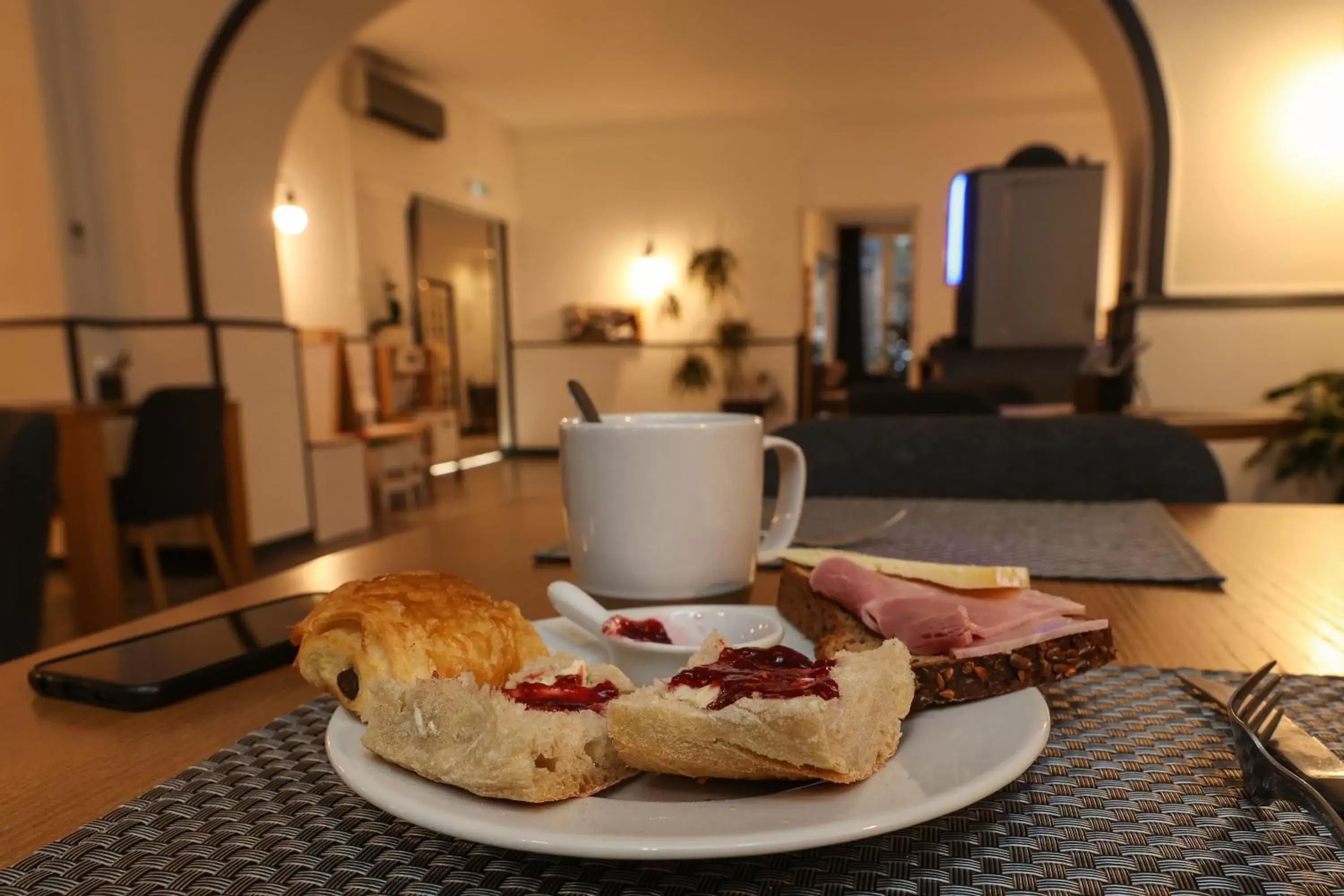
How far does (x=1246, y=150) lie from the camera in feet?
10.0

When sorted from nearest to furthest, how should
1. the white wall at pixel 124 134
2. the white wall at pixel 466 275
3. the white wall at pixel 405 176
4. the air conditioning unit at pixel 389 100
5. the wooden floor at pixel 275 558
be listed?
1. the wooden floor at pixel 275 558
2. the white wall at pixel 124 134
3. the air conditioning unit at pixel 389 100
4. the white wall at pixel 405 176
5. the white wall at pixel 466 275

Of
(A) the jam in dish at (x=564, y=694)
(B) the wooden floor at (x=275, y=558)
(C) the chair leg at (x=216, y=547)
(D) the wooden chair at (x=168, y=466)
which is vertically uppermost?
(A) the jam in dish at (x=564, y=694)

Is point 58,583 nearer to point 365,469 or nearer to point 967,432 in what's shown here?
point 365,469

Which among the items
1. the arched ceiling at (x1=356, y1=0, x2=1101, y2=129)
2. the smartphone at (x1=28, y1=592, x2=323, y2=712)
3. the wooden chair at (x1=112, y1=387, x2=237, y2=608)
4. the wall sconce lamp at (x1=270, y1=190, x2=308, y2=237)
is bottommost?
the wooden chair at (x1=112, y1=387, x2=237, y2=608)

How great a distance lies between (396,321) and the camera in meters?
6.22

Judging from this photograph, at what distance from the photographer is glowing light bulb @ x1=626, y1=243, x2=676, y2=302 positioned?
26.2 feet

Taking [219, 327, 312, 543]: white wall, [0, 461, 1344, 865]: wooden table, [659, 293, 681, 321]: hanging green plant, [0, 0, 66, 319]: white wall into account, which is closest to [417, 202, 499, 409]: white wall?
[659, 293, 681, 321]: hanging green plant

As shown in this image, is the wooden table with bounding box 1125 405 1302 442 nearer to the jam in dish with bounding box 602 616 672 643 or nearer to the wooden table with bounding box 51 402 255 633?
the jam in dish with bounding box 602 616 672 643

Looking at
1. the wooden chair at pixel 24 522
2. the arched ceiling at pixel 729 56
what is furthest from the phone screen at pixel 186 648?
the arched ceiling at pixel 729 56

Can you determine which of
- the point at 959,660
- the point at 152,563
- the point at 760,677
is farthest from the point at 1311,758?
the point at 152,563

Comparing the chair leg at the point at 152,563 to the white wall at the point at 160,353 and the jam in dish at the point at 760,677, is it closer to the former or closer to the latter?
the white wall at the point at 160,353

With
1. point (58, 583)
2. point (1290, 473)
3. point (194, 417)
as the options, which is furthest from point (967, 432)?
point (58, 583)

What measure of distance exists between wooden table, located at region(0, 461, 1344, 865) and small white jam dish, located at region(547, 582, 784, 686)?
0.17m

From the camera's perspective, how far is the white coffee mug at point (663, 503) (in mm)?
653
